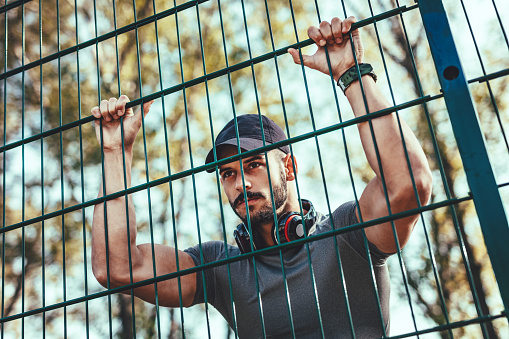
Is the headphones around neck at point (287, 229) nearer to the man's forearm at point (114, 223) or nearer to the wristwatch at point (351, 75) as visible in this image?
the man's forearm at point (114, 223)

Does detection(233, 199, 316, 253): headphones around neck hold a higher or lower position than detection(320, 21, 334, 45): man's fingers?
lower

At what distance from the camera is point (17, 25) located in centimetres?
856

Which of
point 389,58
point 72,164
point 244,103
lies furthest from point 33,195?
point 389,58

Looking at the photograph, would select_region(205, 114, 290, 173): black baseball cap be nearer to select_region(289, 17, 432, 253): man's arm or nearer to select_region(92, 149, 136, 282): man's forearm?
select_region(92, 149, 136, 282): man's forearm

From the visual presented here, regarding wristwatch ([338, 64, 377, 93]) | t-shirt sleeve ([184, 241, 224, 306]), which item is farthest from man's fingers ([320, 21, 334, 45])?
t-shirt sleeve ([184, 241, 224, 306])

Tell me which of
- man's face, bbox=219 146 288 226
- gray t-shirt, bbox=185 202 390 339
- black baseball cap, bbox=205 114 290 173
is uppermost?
black baseball cap, bbox=205 114 290 173

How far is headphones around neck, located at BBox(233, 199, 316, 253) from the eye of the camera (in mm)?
2299

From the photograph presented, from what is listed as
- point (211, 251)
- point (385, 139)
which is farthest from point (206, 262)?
point (385, 139)

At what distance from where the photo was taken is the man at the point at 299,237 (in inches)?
73.0

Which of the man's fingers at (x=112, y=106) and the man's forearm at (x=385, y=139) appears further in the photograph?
the man's fingers at (x=112, y=106)

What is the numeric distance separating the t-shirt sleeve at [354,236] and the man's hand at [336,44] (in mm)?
753

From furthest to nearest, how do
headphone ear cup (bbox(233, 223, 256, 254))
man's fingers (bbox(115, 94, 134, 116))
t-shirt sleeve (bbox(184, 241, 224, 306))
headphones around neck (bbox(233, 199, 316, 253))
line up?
t-shirt sleeve (bbox(184, 241, 224, 306)) < headphone ear cup (bbox(233, 223, 256, 254)) < headphones around neck (bbox(233, 199, 316, 253)) < man's fingers (bbox(115, 94, 134, 116))

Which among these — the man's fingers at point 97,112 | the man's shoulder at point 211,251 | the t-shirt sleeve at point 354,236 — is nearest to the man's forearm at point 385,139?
the t-shirt sleeve at point 354,236

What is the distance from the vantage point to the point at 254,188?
2.79m
